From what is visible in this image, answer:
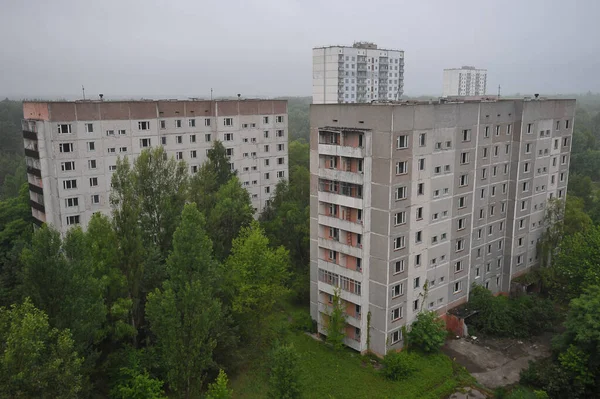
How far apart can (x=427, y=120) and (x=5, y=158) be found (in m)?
82.8

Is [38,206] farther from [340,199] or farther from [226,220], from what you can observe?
[340,199]

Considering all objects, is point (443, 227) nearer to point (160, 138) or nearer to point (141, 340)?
point (141, 340)

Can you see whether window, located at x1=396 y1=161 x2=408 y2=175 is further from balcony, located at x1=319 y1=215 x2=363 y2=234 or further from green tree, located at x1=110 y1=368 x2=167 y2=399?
green tree, located at x1=110 y1=368 x2=167 y2=399

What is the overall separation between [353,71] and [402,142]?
257 ft

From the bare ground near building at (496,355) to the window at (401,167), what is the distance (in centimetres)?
1186

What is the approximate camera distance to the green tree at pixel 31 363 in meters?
15.3

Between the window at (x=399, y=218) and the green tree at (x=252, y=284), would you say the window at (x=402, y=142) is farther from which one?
the green tree at (x=252, y=284)

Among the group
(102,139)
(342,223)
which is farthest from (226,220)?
(102,139)

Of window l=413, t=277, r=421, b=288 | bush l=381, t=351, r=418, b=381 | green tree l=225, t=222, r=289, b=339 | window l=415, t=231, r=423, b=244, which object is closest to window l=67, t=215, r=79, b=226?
green tree l=225, t=222, r=289, b=339

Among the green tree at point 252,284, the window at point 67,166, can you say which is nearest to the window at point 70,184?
the window at point 67,166

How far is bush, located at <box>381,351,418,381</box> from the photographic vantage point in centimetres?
2644

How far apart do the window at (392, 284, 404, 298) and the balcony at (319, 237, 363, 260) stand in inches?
112

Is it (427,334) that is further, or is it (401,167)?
(427,334)

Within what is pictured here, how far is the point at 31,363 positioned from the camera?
51.6ft
